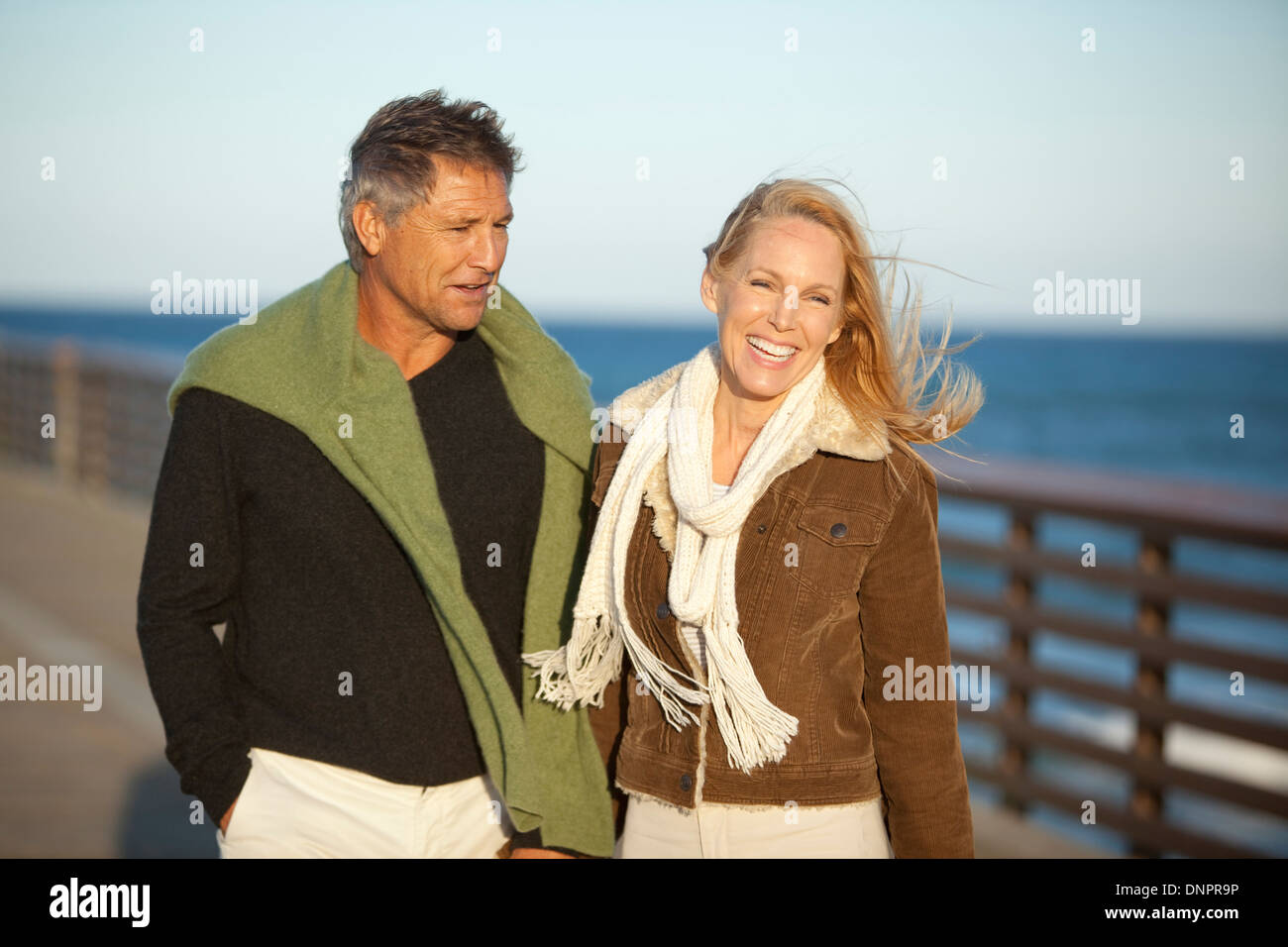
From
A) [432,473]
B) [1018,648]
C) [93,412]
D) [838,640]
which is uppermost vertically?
[93,412]

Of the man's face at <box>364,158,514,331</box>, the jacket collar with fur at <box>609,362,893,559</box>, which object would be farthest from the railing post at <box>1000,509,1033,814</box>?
the man's face at <box>364,158,514,331</box>

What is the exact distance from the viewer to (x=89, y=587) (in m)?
7.44

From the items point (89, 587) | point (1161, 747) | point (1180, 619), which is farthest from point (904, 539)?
point (1180, 619)

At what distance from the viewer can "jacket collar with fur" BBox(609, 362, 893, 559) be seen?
216cm

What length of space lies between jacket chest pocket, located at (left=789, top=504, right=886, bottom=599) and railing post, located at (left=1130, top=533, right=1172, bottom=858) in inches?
103

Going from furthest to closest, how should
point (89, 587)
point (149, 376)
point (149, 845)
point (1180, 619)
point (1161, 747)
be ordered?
point (1180, 619)
point (149, 376)
point (89, 587)
point (1161, 747)
point (149, 845)

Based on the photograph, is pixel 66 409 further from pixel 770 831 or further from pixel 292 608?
pixel 770 831

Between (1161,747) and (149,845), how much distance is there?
3505 millimetres

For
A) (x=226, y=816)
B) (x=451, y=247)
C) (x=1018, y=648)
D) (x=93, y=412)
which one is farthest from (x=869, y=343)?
(x=93, y=412)

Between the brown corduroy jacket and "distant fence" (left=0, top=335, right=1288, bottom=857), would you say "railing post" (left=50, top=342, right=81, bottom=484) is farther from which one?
the brown corduroy jacket

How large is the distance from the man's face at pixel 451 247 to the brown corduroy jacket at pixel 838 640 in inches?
18.9

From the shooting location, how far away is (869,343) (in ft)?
7.34

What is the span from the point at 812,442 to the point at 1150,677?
2.86 metres

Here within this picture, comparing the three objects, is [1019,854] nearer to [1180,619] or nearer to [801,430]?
[801,430]
